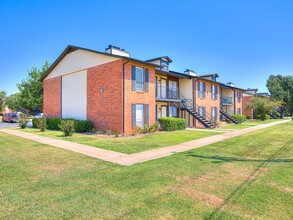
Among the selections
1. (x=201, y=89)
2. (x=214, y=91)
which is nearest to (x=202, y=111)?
(x=201, y=89)

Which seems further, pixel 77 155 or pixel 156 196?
pixel 77 155

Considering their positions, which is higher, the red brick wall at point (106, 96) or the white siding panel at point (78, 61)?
the white siding panel at point (78, 61)

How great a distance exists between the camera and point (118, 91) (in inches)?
601

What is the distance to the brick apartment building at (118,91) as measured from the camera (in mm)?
15438

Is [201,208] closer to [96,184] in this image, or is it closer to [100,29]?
[96,184]

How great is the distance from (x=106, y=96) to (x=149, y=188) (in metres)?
12.5

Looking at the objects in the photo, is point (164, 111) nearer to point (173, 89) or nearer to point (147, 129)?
point (173, 89)

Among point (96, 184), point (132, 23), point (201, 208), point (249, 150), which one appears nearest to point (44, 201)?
point (96, 184)

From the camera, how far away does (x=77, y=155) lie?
8.02 metres

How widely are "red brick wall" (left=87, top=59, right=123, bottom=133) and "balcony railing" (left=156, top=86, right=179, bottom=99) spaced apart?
6012 mm

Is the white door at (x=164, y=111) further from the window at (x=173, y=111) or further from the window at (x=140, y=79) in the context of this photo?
the window at (x=140, y=79)

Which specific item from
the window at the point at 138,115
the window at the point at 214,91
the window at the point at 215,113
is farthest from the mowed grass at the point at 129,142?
the window at the point at 214,91

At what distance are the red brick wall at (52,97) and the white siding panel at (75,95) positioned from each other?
1067 mm

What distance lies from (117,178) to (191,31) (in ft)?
58.8
